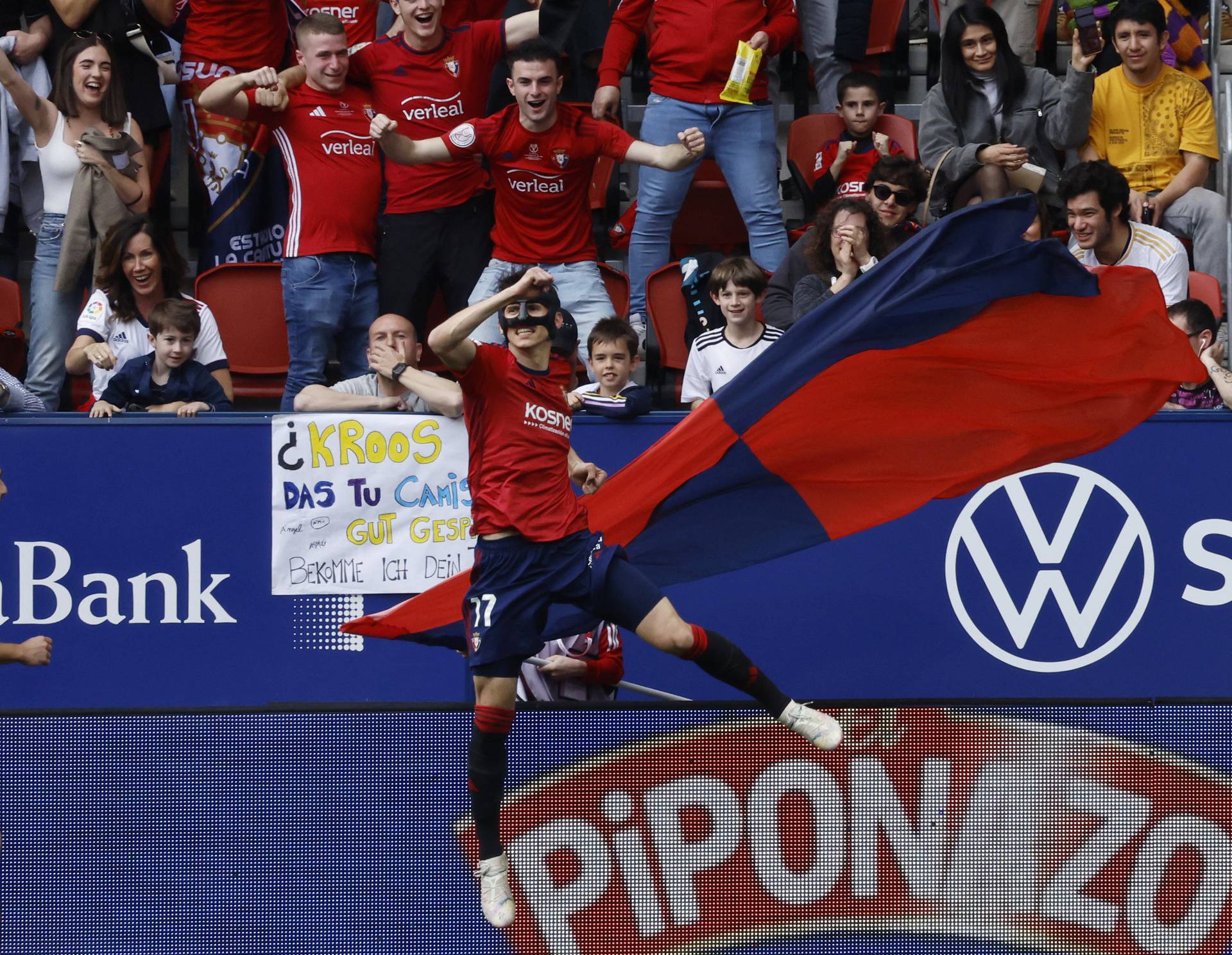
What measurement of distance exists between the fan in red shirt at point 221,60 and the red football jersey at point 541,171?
4.71 ft

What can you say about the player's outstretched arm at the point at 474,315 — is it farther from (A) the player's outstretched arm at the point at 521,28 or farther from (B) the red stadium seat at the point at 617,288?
(A) the player's outstretched arm at the point at 521,28

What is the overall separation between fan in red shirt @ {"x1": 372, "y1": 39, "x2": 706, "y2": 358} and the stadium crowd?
0.01 metres

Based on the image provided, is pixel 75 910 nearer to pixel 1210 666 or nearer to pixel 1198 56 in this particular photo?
pixel 1210 666

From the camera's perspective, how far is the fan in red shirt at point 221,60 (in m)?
9.28

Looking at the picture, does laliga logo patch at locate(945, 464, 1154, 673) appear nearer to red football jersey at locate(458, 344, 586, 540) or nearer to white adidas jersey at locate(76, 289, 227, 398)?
red football jersey at locate(458, 344, 586, 540)

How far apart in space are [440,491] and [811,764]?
2.66 metres

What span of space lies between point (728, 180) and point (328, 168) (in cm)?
208

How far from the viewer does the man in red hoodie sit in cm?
907

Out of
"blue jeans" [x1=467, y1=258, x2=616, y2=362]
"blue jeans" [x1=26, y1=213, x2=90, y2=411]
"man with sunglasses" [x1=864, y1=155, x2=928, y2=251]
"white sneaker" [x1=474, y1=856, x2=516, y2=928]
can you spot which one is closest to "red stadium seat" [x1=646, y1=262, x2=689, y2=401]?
"blue jeans" [x1=467, y1=258, x2=616, y2=362]

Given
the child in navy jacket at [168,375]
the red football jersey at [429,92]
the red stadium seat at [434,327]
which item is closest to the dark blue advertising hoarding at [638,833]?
the child in navy jacket at [168,375]

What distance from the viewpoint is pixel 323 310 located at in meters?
8.57

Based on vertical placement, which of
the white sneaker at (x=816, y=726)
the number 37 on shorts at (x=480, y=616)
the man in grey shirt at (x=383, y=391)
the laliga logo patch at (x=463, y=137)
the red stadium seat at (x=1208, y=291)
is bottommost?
the white sneaker at (x=816, y=726)

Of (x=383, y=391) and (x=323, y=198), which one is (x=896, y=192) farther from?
(x=323, y=198)

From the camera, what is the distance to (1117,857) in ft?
19.1
